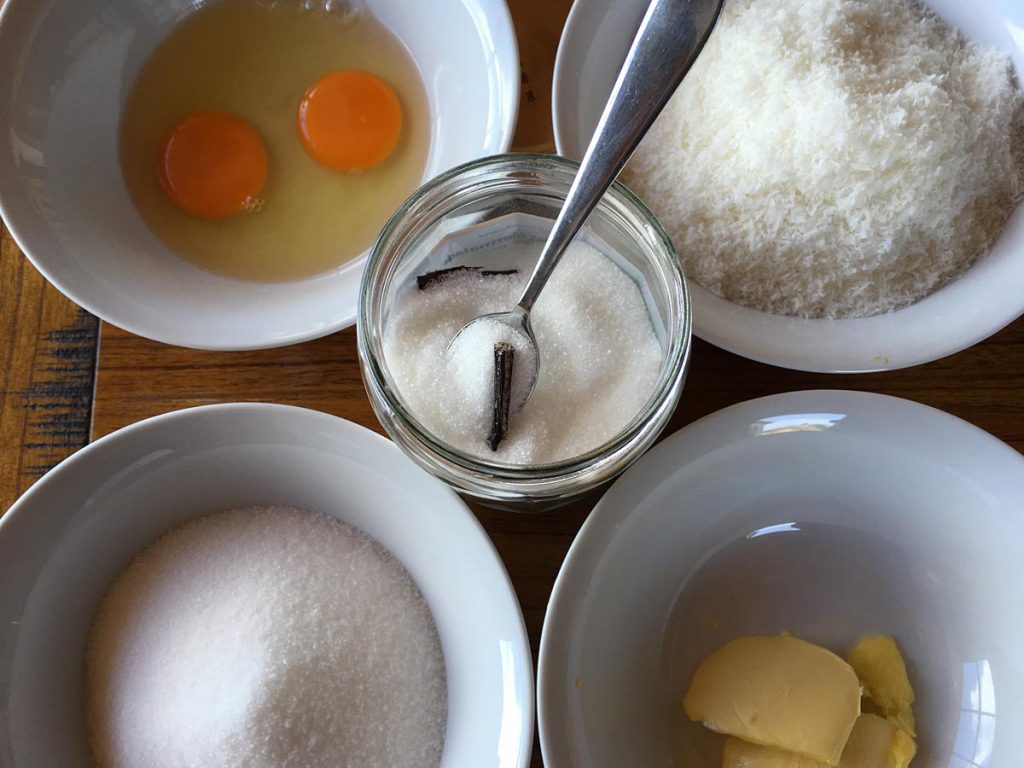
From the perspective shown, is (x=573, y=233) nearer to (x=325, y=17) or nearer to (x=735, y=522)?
(x=735, y=522)

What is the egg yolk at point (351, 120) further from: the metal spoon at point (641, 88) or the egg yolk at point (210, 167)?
the metal spoon at point (641, 88)

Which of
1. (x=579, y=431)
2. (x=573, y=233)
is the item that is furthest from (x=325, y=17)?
(x=579, y=431)

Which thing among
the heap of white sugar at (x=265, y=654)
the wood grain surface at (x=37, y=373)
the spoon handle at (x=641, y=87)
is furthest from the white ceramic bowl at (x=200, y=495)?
the spoon handle at (x=641, y=87)

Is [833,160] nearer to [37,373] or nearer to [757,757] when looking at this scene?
[757,757]

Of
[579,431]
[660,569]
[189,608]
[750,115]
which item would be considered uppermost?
[750,115]

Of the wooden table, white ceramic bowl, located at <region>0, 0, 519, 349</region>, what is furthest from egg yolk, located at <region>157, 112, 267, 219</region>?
the wooden table

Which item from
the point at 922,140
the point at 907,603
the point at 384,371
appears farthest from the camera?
the point at 907,603

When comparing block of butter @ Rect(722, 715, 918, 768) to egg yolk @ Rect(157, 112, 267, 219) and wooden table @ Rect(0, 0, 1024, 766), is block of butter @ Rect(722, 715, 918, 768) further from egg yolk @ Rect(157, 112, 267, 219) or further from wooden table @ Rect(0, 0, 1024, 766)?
egg yolk @ Rect(157, 112, 267, 219)
